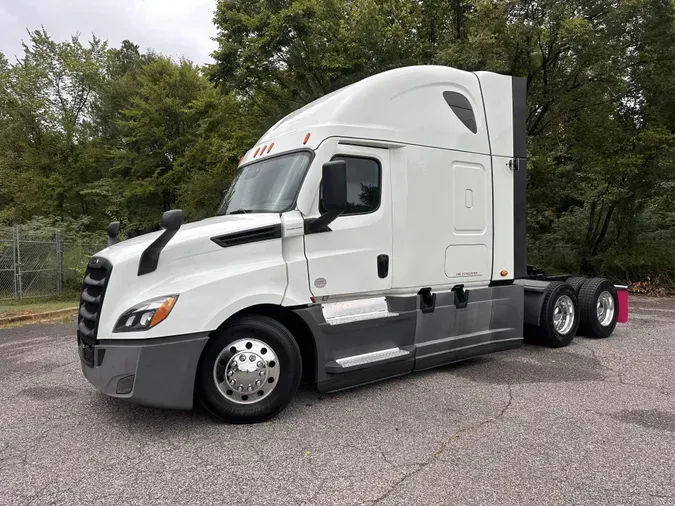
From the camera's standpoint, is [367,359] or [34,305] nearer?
[367,359]

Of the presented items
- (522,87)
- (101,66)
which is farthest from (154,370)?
(101,66)

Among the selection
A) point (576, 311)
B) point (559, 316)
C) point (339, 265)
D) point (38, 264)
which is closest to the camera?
point (339, 265)

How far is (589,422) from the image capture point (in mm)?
4023

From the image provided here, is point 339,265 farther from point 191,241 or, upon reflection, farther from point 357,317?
point 191,241

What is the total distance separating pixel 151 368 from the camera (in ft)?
12.2

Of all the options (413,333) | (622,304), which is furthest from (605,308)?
(413,333)

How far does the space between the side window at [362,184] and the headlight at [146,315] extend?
1.87 meters

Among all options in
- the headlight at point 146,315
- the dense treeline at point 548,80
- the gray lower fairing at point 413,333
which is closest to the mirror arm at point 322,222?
the gray lower fairing at point 413,333

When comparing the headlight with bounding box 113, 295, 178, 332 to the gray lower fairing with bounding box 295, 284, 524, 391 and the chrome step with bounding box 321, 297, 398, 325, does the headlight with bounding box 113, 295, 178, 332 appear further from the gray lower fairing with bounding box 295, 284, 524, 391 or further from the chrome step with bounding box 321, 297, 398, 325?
the chrome step with bounding box 321, 297, 398, 325

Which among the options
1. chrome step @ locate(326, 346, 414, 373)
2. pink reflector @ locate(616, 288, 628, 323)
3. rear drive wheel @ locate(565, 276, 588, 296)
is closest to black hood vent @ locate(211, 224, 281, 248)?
chrome step @ locate(326, 346, 414, 373)

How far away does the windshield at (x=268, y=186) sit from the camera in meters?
4.59

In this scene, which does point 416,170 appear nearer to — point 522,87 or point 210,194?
point 522,87

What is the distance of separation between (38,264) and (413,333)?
1297 cm

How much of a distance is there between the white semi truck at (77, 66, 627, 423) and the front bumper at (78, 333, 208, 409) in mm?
11
